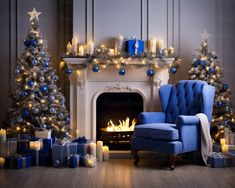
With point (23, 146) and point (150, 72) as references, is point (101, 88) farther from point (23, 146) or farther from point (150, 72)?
point (23, 146)

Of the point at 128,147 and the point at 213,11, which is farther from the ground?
the point at 213,11

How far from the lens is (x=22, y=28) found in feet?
21.8

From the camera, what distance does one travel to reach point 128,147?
20.5 feet

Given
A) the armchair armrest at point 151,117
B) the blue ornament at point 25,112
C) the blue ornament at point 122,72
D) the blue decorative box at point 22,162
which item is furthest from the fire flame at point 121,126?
the blue decorative box at point 22,162

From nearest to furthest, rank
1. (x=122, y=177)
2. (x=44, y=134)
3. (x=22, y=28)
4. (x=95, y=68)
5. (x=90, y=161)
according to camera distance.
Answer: (x=122, y=177) → (x=90, y=161) → (x=44, y=134) → (x=95, y=68) → (x=22, y=28)

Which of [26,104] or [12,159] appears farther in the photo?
[26,104]

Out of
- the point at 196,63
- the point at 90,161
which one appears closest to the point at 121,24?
the point at 196,63

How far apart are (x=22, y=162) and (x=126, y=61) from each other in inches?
77.3

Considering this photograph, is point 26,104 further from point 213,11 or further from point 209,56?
point 213,11

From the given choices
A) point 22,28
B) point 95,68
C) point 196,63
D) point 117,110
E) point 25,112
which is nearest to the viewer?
point 25,112

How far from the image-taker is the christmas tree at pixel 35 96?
5684mm

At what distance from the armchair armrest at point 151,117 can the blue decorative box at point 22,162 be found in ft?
4.91

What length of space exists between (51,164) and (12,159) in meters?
0.49

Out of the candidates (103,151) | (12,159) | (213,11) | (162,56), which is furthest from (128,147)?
(213,11)
